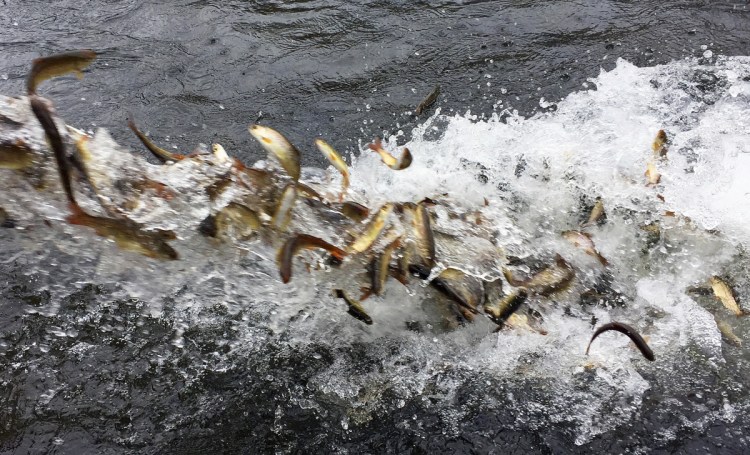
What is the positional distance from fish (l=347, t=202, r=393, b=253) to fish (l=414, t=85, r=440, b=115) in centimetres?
170

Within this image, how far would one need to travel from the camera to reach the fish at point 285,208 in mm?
2092

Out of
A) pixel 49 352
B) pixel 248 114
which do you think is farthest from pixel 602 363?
pixel 248 114

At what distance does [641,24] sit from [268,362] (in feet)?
13.3

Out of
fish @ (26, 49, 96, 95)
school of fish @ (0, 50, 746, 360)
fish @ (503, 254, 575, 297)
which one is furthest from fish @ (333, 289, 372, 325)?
fish @ (26, 49, 96, 95)

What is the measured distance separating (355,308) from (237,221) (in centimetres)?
64

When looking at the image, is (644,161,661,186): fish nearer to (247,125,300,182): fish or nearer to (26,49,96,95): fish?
(247,125,300,182): fish

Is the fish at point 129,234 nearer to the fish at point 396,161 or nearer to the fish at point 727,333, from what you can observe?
the fish at point 396,161

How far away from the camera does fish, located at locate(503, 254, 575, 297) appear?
8.20ft

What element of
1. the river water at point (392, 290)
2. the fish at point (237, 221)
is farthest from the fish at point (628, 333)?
the fish at point (237, 221)

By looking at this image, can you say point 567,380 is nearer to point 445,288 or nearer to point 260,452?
point 445,288

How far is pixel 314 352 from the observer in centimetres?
247

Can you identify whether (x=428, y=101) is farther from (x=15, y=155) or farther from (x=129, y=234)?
(x=15, y=155)

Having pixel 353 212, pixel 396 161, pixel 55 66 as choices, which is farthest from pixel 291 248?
pixel 55 66

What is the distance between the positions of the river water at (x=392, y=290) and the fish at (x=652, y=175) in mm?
100
